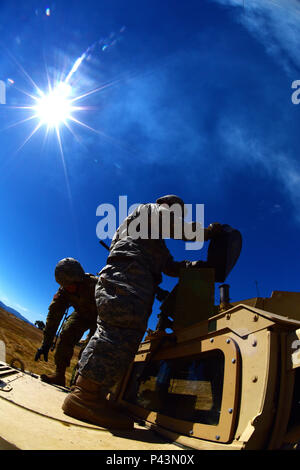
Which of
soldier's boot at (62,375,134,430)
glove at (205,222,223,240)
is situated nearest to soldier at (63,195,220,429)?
soldier's boot at (62,375,134,430)

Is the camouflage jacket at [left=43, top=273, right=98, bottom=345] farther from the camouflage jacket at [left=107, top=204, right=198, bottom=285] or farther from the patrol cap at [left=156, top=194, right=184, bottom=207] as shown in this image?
the patrol cap at [left=156, top=194, right=184, bottom=207]

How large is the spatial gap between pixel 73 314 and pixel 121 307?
8.95 feet

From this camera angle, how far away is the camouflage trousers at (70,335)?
349 cm

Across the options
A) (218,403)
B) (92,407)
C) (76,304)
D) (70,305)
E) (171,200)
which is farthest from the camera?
(70,305)

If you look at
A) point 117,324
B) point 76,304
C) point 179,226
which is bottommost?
point 117,324

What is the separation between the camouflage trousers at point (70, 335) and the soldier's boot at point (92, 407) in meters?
2.27

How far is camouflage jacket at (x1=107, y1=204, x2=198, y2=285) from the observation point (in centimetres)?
188

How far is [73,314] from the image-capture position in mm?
3979

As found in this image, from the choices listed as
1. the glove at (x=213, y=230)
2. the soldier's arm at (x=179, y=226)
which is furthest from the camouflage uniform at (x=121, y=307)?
the glove at (x=213, y=230)

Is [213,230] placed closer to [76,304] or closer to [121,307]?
[121,307]

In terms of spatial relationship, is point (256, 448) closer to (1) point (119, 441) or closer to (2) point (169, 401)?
(1) point (119, 441)

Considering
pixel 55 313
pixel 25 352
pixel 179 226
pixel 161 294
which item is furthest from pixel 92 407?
pixel 25 352

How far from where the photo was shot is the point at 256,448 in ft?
3.27
